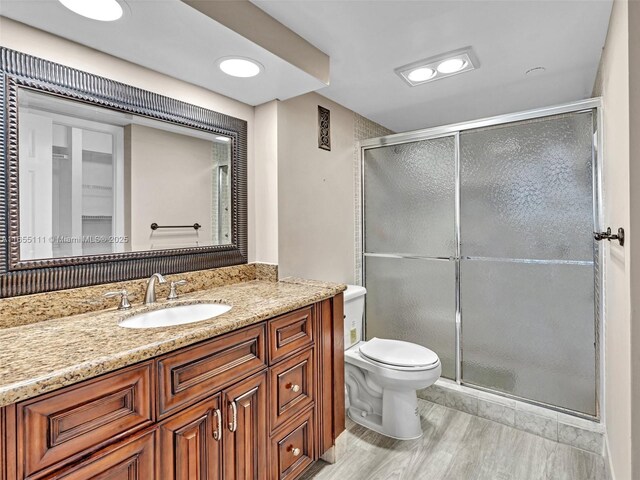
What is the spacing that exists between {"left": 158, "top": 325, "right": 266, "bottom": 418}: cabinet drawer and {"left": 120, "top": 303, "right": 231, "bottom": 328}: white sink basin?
0.20 m

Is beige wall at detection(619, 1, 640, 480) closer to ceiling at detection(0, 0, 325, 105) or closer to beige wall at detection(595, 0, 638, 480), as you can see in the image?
beige wall at detection(595, 0, 638, 480)

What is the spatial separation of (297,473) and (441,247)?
5.48 feet

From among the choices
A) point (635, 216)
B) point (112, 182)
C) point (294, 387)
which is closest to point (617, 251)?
point (635, 216)

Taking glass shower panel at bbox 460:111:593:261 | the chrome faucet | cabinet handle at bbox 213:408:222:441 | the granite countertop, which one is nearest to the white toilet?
the granite countertop

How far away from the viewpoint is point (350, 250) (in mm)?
2730

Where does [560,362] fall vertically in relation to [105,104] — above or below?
below

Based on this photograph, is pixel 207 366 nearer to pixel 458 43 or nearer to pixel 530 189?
pixel 458 43

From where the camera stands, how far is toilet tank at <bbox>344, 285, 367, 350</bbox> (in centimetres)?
231

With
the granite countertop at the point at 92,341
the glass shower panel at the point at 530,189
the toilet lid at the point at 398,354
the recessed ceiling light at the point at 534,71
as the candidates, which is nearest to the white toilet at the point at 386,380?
the toilet lid at the point at 398,354

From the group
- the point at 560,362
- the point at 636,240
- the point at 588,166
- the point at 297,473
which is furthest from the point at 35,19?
the point at 560,362

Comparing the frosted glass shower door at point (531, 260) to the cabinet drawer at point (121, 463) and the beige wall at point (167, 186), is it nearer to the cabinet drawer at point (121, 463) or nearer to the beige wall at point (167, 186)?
the beige wall at point (167, 186)

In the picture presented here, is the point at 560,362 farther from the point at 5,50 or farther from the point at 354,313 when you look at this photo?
the point at 5,50

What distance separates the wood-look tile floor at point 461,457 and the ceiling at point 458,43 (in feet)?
7.17

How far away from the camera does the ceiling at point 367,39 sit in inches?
50.2
